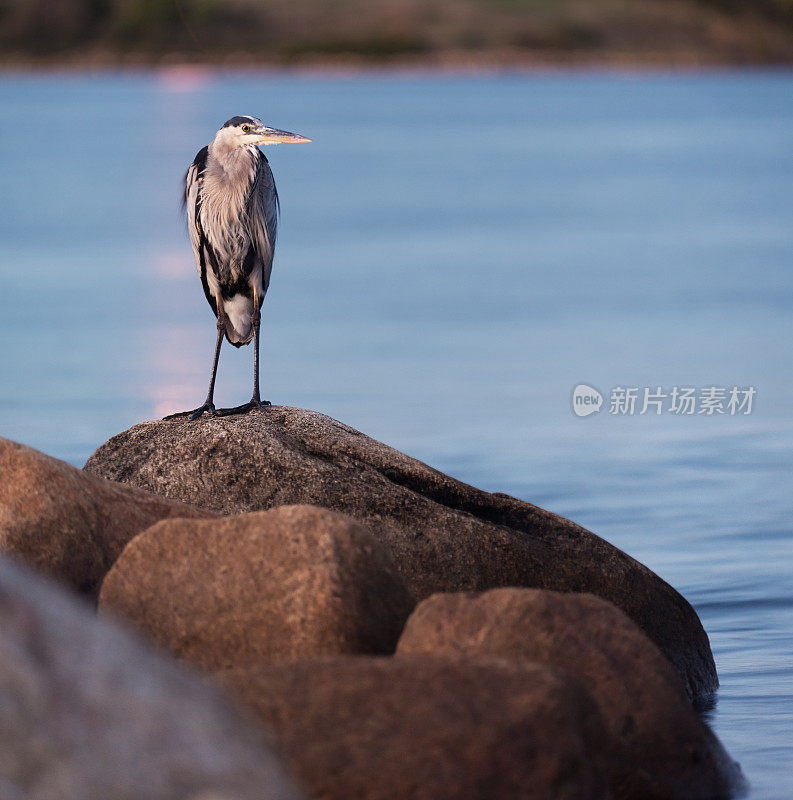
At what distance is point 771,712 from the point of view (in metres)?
6.69

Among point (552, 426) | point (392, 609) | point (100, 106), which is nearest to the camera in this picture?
point (392, 609)

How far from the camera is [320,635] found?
478 centimetres

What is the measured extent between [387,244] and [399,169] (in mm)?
19433

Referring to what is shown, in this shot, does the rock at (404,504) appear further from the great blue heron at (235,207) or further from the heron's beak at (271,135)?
the heron's beak at (271,135)

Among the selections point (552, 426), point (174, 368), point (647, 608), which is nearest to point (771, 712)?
point (647, 608)

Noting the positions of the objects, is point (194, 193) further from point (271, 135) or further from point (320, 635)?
point (320, 635)

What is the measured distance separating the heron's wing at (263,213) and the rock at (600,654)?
3.90 meters

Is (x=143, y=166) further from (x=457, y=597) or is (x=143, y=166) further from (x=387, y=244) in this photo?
(x=457, y=597)

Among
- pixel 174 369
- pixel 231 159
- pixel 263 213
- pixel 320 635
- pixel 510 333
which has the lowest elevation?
pixel 174 369

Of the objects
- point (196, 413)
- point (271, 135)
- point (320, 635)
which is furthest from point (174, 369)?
point (320, 635)

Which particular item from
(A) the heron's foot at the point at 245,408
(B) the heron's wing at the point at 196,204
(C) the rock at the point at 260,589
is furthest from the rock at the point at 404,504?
(B) the heron's wing at the point at 196,204

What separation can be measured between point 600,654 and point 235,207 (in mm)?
4226

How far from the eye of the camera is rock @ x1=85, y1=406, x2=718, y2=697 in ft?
20.2

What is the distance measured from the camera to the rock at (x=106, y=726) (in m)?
3.05
